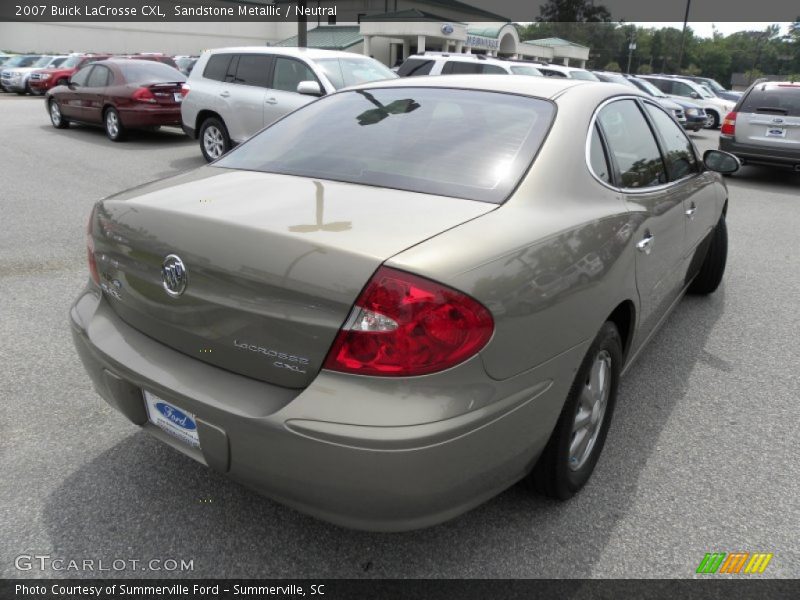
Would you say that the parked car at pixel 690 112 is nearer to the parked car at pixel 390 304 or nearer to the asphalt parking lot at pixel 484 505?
the asphalt parking lot at pixel 484 505

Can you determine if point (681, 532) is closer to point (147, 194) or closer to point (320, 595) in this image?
point (320, 595)

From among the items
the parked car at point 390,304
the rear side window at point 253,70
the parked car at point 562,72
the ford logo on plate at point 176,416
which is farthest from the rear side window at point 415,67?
the ford logo on plate at point 176,416

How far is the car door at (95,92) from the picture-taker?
12336 mm

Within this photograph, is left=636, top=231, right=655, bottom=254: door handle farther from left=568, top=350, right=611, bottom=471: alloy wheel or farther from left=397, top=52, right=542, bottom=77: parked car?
left=397, top=52, right=542, bottom=77: parked car

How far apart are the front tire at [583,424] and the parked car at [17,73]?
2732 cm

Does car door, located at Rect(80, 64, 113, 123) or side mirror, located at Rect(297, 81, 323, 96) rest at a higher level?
side mirror, located at Rect(297, 81, 323, 96)

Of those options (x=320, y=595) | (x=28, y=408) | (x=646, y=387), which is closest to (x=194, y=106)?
(x=28, y=408)

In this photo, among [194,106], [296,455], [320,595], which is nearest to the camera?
[296,455]

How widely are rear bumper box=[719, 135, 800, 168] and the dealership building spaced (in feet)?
96.4

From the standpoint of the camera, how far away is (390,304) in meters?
1.75

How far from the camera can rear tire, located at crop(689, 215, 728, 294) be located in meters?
4.77

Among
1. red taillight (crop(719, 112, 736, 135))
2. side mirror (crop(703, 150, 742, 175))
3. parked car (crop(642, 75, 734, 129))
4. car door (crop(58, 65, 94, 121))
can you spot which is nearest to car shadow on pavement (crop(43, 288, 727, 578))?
side mirror (crop(703, 150, 742, 175))

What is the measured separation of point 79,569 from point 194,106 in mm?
9181

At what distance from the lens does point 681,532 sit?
242 centimetres
